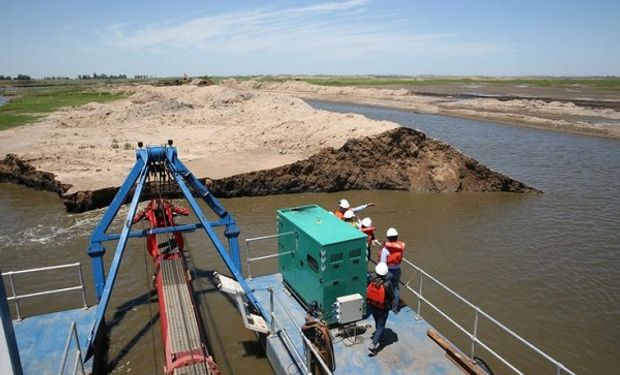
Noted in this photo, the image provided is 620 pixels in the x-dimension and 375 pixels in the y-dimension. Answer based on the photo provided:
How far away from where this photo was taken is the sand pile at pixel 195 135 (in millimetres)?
22891

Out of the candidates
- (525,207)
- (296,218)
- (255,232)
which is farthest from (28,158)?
(525,207)

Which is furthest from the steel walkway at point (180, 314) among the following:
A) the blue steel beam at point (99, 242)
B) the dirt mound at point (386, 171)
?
the dirt mound at point (386, 171)

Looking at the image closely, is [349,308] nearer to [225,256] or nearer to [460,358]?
[460,358]

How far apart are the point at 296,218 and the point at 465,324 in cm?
537

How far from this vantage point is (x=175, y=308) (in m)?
8.88

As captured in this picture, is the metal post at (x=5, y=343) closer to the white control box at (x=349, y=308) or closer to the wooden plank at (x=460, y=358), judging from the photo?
the white control box at (x=349, y=308)

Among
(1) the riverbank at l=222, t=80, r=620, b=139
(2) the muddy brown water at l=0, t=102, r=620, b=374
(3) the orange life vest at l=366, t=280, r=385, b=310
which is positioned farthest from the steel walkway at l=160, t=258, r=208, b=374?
(1) the riverbank at l=222, t=80, r=620, b=139

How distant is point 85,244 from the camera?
15859 mm

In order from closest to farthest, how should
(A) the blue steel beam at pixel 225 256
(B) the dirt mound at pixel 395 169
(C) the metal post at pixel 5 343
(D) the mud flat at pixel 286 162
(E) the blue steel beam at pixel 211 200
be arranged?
1. (C) the metal post at pixel 5 343
2. (A) the blue steel beam at pixel 225 256
3. (E) the blue steel beam at pixel 211 200
4. (D) the mud flat at pixel 286 162
5. (B) the dirt mound at pixel 395 169

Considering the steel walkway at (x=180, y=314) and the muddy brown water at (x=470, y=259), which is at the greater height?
the steel walkway at (x=180, y=314)

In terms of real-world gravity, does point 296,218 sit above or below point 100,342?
above

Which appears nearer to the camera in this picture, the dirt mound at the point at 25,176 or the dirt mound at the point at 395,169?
the dirt mound at the point at 25,176

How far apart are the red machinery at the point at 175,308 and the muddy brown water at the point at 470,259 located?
1191 mm

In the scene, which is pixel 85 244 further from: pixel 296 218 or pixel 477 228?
pixel 477 228
